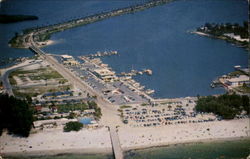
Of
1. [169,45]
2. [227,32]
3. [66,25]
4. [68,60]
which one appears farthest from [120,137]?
[66,25]

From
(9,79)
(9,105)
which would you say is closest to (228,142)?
(9,105)

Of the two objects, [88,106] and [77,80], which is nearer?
[88,106]

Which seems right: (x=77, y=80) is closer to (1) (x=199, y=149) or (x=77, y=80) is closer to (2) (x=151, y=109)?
(2) (x=151, y=109)

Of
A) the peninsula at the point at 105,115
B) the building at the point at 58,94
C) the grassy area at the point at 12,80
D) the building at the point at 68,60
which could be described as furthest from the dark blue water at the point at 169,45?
the grassy area at the point at 12,80

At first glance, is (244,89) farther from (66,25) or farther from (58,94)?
(66,25)

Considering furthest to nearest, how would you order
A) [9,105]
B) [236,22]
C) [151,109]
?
[236,22]
[151,109]
[9,105]

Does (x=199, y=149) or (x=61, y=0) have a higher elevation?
(x=61, y=0)

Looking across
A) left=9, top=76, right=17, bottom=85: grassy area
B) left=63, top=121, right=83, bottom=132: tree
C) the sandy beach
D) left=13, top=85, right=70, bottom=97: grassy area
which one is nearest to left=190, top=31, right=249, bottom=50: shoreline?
the sandy beach
